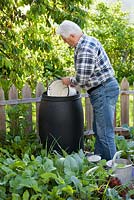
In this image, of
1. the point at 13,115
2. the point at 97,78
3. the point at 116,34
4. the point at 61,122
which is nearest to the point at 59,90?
the point at 61,122

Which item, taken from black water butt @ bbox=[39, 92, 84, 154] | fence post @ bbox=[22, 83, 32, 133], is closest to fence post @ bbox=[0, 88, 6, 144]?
fence post @ bbox=[22, 83, 32, 133]

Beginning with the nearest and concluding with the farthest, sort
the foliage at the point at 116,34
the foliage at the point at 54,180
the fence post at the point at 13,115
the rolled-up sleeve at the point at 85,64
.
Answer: the foliage at the point at 54,180 < the rolled-up sleeve at the point at 85,64 < the fence post at the point at 13,115 < the foliage at the point at 116,34

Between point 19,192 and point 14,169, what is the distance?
26cm

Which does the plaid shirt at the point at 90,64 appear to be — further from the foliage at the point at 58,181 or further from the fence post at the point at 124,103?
the fence post at the point at 124,103

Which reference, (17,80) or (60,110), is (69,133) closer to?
(60,110)

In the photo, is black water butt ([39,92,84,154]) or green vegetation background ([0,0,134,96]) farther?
green vegetation background ([0,0,134,96])

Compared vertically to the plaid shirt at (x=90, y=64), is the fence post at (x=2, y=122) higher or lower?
lower

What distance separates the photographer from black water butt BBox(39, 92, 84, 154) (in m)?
3.92

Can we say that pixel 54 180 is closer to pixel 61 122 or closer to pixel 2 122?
pixel 61 122

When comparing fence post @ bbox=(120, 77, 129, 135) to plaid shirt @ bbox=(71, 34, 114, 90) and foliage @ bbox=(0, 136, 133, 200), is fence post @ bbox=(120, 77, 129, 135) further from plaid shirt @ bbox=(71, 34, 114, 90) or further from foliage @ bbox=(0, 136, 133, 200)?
foliage @ bbox=(0, 136, 133, 200)

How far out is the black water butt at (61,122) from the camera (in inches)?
154

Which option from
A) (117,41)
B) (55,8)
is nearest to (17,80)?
(55,8)

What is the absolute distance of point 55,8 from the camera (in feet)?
16.1

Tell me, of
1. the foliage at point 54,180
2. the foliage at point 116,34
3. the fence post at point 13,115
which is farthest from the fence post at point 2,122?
Result: the foliage at point 116,34
